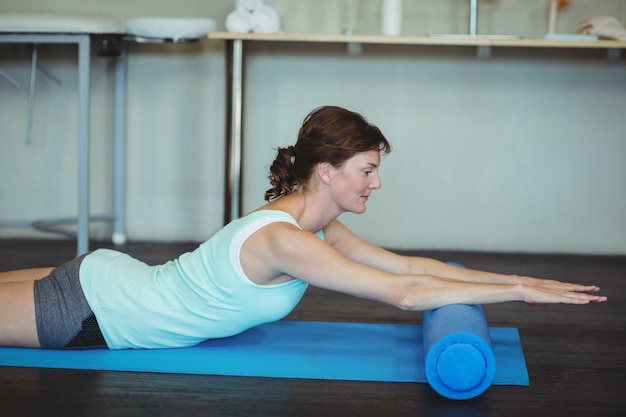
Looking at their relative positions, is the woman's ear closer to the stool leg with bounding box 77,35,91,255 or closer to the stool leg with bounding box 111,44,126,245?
the stool leg with bounding box 77,35,91,255

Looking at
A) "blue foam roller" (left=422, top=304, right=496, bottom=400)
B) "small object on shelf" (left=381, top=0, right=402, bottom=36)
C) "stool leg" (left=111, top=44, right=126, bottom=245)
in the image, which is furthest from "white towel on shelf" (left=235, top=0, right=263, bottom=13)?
"blue foam roller" (left=422, top=304, right=496, bottom=400)

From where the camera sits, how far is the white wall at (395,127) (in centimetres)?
402

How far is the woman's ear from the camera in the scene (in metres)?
2.02

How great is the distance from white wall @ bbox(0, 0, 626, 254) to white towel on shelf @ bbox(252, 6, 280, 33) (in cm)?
50

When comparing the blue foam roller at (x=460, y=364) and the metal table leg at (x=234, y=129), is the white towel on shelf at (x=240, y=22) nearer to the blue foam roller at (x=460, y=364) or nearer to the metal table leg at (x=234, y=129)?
the metal table leg at (x=234, y=129)

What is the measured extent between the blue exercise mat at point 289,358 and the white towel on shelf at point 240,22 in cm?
162

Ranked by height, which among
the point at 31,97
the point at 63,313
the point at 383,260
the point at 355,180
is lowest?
the point at 63,313

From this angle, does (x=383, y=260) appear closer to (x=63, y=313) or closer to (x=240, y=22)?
(x=63, y=313)

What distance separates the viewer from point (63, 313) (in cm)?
204

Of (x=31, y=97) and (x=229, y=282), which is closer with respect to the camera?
(x=229, y=282)

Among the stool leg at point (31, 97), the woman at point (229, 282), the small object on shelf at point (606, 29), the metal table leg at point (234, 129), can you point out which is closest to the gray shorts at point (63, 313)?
the woman at point (229, 282)

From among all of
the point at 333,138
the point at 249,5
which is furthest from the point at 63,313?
the point at 249,5

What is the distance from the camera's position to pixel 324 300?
2979 millimetres

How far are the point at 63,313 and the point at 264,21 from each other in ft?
6.11
